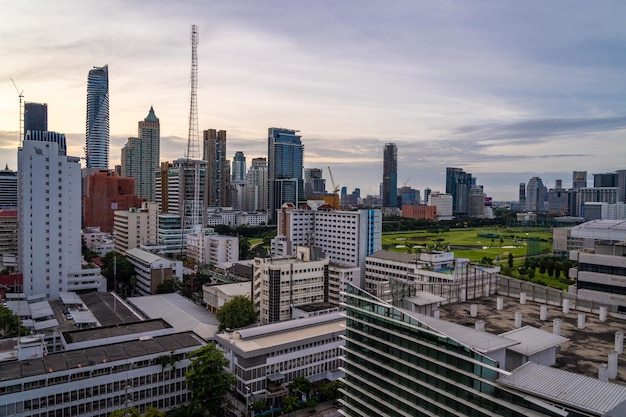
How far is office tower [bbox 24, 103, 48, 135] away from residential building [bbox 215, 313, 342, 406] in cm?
16955

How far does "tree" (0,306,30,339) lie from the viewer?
35.9 meters

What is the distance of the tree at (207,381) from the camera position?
87.4ft

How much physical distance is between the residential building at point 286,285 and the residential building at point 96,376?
13308 millimetres

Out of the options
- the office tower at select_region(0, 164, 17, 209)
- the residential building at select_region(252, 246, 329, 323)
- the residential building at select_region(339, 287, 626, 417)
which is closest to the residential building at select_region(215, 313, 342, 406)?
the residential building at select_region(252, 246, 329, 323)

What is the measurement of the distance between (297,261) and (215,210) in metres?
106

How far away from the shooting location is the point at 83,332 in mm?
33219

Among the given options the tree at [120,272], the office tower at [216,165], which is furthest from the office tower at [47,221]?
the office tower at [216,165]

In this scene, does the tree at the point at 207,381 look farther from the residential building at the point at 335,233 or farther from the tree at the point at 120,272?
the tree at the point at 120,272

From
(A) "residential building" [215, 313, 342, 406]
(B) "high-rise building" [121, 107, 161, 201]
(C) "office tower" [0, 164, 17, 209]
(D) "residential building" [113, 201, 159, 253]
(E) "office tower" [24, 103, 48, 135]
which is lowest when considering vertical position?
(A) "residential building" [215, 313, 342, 406]

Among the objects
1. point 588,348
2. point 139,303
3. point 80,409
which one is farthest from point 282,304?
point 588,348

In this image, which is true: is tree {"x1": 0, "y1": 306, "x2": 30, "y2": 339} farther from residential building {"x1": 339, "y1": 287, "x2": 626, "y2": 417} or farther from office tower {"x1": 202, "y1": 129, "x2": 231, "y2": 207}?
office tower {"x1": 202, "y1": 129, "x2": 231, "y2": 207}

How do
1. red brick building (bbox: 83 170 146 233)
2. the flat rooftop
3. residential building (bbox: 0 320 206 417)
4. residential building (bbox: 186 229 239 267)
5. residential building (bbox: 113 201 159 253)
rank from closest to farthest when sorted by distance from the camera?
the flat rooftop → residential building (bbox: 0 320 206 417) → residential building (bbox: 186 229 239 267) → residential building (bbox: 113 201 159 253) → red brick building (bbox: 83 170 146 233)

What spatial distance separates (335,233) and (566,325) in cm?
4989

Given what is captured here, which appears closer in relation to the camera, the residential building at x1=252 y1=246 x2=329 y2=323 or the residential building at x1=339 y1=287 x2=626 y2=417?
the residential building at x1=339 y1=287 x2=626 y2=417
